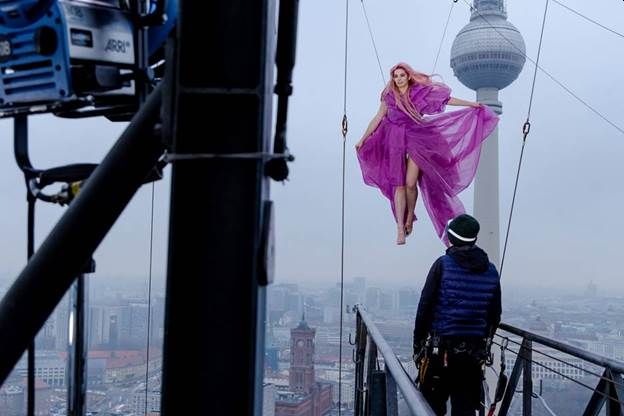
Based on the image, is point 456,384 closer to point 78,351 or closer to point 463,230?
point 463,230

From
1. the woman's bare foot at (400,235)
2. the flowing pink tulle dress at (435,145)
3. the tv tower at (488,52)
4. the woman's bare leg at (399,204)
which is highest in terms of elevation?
the tv tower at (488,52)

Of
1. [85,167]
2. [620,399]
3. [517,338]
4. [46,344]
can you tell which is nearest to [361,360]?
[517,338]

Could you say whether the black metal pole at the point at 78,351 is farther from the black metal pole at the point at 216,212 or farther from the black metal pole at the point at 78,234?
the black metal pole at the point at 216,212

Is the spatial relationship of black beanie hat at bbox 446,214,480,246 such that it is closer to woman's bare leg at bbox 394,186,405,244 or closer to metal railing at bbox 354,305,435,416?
metal railing at bbox 354,305,435,416

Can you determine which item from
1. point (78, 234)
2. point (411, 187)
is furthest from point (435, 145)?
point (78, 234)

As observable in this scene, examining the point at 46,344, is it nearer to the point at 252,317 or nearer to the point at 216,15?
the point at 252,317

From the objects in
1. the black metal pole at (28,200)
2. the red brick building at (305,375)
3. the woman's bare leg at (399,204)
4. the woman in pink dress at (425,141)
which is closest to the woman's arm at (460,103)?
the woman in pink dress at (425,141)
